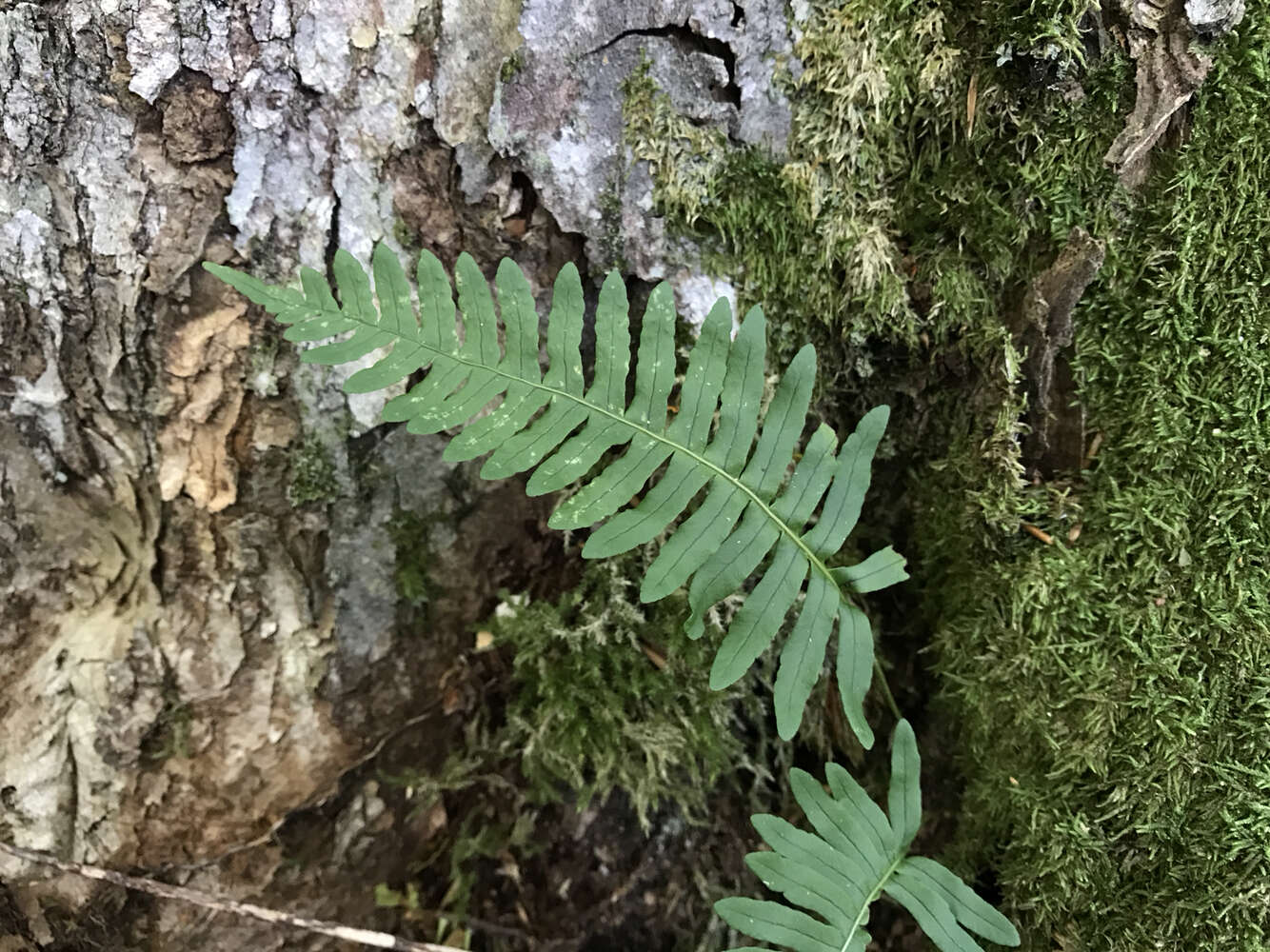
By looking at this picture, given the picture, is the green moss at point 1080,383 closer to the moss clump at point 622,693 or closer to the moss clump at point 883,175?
the moss clump at point 883,175

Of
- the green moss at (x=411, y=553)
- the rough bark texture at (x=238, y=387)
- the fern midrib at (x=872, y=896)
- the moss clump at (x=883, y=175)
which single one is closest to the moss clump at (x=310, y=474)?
the rough bark texture at (x=238, y=387)

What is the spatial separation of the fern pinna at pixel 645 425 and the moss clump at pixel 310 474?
326 millimetres

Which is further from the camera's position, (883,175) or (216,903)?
(216,903)

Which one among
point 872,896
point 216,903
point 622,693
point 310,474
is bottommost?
point 216,903

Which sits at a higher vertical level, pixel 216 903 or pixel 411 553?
pixel 411 553

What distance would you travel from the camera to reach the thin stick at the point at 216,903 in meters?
1.71

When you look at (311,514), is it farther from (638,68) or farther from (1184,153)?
(1184,153)

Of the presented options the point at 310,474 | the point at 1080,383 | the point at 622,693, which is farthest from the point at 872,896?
the point at 310,474

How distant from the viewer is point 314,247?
157cm

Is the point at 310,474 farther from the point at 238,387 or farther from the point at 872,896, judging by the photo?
the point at 872,896

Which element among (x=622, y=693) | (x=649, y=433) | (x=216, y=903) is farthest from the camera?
(x=622, y=693)

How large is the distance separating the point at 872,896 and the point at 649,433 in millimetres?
915

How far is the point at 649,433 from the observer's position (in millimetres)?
1497

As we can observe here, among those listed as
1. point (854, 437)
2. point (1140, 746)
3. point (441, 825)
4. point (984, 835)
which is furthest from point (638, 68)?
point (441, 825)
